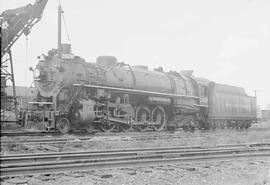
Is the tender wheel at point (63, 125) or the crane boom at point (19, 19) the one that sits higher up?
the crane boom at point (19, 19)

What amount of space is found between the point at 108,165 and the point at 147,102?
11268 millimetres

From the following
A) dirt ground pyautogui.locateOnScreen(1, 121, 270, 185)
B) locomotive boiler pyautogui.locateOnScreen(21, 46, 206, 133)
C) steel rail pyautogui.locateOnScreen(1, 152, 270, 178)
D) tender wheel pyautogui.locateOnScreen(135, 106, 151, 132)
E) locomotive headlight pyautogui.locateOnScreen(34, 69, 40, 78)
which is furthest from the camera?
tender wheel pyautogui.locateOnScreen(135, 106, 151, 132)

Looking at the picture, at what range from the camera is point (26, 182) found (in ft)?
18.5

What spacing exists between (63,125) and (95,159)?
296 inches

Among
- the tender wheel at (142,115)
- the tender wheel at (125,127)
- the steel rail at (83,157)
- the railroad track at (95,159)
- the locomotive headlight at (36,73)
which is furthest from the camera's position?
the tender wheel at (142,115)

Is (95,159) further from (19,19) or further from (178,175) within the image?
(19,19)

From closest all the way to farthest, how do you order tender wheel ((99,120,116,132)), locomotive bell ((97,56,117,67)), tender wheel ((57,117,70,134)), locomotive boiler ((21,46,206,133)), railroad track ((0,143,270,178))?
railroad track ((0,143,270,178)), tender wheel ((57,117,70,134)), locomotive boiler ((21,46,206,133)), tender wheel ((99,120,116,132)), locomotive bell ((97,56,117,67))

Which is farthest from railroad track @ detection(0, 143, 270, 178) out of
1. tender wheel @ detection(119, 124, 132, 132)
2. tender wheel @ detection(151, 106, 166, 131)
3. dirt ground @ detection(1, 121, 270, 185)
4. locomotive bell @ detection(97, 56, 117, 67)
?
tender wheel @ detection(151, 106, 166, 131)

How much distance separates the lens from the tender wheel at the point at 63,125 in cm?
1455

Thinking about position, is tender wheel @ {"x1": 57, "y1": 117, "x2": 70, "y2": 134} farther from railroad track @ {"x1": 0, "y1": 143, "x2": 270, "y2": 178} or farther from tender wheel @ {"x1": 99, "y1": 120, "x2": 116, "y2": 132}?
railroad track @ {"x1": 0, "y1": 143, "x2": 270, "y2": 178}

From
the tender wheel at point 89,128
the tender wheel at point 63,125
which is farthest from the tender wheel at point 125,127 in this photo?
the tender wheel at point 63,125

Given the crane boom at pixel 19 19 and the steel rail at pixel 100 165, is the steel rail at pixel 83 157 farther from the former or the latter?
the crane boom at pixel 19 19

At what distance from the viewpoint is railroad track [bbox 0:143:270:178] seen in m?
6.44

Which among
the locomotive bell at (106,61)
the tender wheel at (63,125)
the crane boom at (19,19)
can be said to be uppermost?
the crane boom at (19,19)
